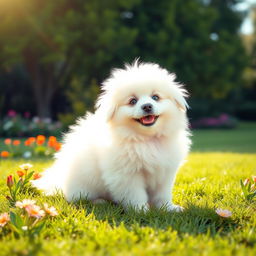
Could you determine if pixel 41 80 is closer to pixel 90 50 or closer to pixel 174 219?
pixel 90 50

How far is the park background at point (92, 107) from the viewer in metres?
2.32

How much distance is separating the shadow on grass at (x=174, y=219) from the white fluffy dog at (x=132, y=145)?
15cm

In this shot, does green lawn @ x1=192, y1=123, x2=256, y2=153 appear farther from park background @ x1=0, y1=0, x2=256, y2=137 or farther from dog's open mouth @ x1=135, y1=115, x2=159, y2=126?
dog's open mouth @ x1=135, y1=115, x2=159, y2=126

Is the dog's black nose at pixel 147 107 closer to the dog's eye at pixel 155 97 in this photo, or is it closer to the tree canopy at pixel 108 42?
the dog's eye at pixel 155 97

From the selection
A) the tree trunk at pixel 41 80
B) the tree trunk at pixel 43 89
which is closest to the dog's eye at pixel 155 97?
the tree trunk at pixel 41 80

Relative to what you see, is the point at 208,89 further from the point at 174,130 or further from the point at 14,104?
the point at 174,130

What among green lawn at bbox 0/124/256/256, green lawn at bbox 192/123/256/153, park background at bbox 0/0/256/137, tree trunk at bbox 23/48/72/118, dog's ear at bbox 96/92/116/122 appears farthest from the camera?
tree trunk at bbox 23/48/72/118

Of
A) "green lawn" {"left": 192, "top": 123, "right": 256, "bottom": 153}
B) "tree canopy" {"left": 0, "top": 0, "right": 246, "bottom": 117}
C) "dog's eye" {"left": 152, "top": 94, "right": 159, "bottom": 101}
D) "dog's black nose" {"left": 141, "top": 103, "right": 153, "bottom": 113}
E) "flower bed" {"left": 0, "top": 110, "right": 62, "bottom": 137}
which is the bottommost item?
"flower bed" {"left": 0, "top": 110, "right": 62, "bottom": 137}

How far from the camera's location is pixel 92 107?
16062 millimetres

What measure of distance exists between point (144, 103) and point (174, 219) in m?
1.03

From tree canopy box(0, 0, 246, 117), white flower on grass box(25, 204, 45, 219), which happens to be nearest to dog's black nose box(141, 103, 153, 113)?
white flower on grass box(25, 204, 45, 219)

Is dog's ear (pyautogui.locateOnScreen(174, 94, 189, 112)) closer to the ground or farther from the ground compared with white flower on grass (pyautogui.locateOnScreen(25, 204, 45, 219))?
farther from the ground

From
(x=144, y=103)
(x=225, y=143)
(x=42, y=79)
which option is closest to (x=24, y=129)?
(x=42, y=79)

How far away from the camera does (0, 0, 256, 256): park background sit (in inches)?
91.3
